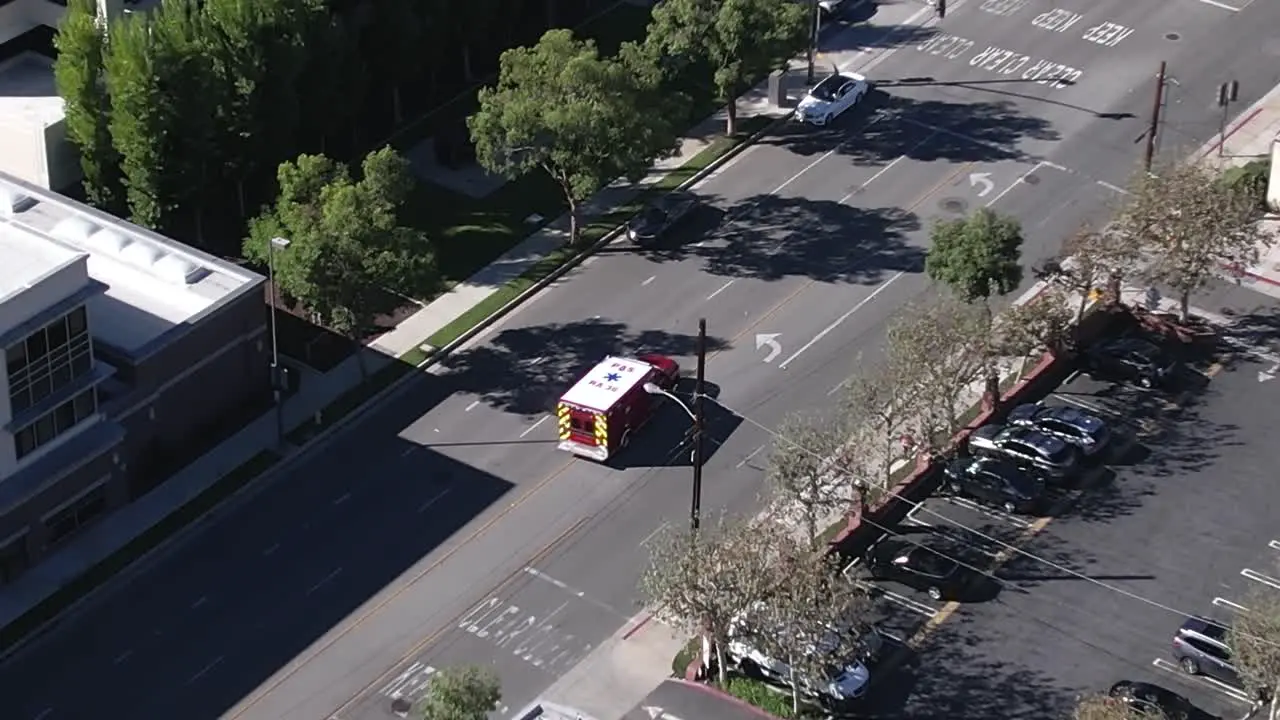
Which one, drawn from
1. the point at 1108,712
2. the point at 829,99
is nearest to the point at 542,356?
the point at 829,99

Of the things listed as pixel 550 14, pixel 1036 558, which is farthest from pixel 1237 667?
pixel 550 14

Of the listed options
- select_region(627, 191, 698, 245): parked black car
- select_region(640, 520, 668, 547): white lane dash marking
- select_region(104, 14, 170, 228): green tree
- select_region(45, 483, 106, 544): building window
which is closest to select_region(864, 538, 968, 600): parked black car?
select_region(640, 520, 668, 547): white lane dash marking

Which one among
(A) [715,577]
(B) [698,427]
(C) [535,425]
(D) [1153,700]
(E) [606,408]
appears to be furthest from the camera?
(C) [535,425]

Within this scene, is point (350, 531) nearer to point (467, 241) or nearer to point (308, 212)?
point (308, 212)

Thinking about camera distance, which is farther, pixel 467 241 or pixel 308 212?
pixel 467 241

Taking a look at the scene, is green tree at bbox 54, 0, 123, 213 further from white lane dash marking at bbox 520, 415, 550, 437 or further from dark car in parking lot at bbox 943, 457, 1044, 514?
dark car in parking lot at bbox 943, 457, 1044, 514

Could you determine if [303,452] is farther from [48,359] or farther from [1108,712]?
[1108,712]
